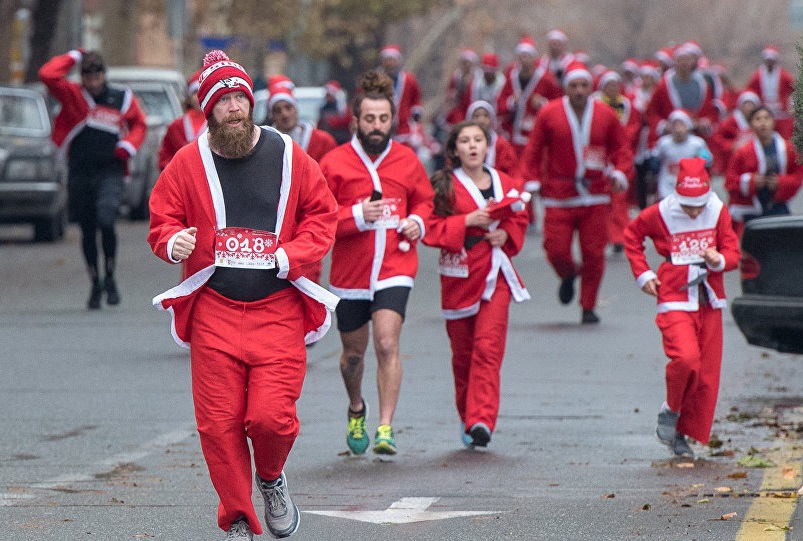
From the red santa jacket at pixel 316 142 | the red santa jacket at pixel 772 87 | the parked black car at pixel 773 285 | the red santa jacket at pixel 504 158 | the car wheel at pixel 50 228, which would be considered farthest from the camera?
the red santa jacket at pixel 772 87

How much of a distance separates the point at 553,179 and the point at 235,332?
8523 mm

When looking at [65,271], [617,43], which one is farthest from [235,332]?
[617,43]

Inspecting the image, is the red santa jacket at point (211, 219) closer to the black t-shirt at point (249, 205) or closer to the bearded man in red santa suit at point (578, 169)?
the black t-shirt at point (249, 205)

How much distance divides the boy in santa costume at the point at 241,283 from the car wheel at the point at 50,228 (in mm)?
15866

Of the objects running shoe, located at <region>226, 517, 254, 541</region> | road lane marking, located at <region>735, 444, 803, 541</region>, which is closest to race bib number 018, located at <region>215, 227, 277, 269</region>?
running shoe, located at <region>226, 517, 254, 541</region>

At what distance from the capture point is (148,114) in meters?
25.2

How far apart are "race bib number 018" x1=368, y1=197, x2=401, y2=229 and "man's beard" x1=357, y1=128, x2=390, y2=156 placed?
0.25m

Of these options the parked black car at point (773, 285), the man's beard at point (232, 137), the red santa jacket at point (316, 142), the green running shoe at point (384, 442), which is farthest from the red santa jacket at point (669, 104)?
the man's beard at point (232, 137)

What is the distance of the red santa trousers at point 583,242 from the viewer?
1461cm

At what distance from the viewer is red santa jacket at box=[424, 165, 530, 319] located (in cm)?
930

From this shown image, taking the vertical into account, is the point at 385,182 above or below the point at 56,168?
above

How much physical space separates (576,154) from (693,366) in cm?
621

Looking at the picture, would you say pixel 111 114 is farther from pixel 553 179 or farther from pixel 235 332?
pixel 235 332

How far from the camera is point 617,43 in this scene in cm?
6494
